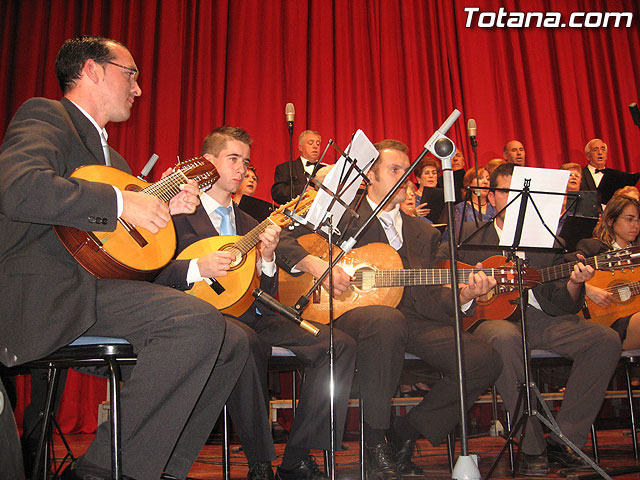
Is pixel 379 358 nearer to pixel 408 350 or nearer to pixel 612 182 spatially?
pixel 408 350

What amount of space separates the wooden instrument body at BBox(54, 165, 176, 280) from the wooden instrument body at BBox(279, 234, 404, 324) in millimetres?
1350

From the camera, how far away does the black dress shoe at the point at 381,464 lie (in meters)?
2.59

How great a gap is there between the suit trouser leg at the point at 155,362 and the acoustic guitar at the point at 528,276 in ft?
5.44

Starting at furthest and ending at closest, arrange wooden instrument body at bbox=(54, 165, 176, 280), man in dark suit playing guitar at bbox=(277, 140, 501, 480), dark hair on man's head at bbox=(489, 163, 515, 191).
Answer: dark hair on man's head at bbox=(489, 163, 515, 191) < man in dark suit playing guitar at bbox=(277, 140, 501, 480) < wooden instrument body at bbox=(54, 165, 176, 280)

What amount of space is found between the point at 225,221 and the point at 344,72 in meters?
4.10

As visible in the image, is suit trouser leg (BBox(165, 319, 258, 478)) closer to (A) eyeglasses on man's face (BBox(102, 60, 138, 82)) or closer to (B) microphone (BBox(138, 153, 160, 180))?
(B) microphone (BBox(138, 153, 160, 180))

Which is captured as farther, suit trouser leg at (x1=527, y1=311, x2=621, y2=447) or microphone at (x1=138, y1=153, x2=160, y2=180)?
suit trouser leg at (x1=527, y1=311, x2=621, y2=447)

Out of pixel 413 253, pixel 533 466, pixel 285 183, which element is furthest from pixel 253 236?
pixel 285 183

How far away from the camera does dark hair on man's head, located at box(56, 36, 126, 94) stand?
7.04 ft

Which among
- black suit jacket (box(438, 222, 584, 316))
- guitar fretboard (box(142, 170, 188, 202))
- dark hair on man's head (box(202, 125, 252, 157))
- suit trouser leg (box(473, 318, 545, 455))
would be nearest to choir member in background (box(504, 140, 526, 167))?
black suit jacket (box(438, 222, 584, 316))

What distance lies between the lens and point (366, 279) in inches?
132

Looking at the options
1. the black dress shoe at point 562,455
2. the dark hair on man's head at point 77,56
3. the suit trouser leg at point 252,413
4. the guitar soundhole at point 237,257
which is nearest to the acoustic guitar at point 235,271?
the guitar soundhole at point 237,257

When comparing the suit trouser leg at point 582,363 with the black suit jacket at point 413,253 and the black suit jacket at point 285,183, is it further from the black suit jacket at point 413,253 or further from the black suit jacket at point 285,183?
the black suit jacket at point 285,183

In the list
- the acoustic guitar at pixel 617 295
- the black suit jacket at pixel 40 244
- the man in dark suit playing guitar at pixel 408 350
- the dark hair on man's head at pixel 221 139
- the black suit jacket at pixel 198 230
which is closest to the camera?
the black suit jacket at pixel 40 244
